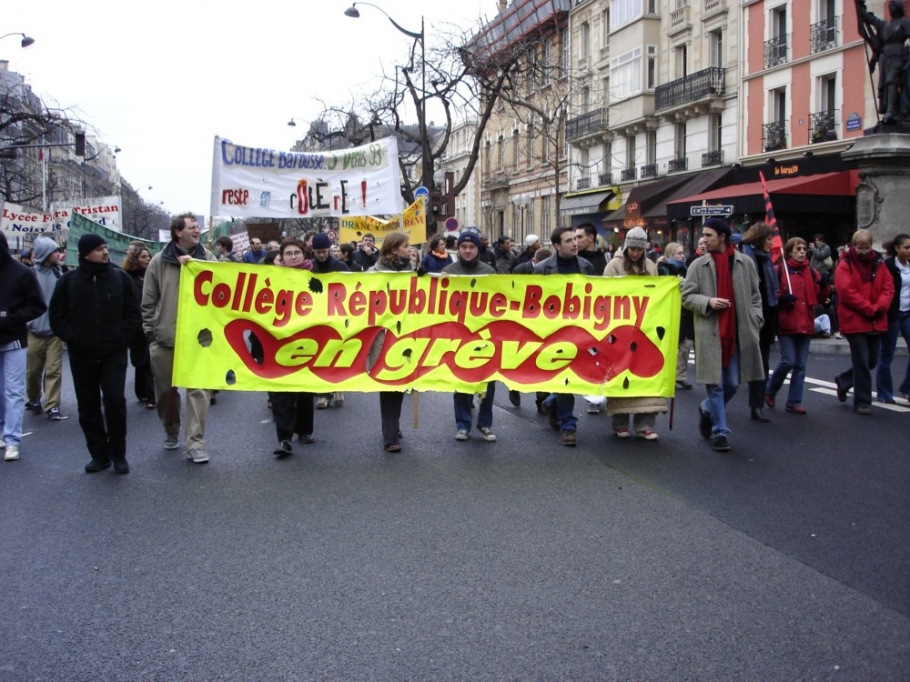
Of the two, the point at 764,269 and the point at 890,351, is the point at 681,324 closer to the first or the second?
the point at 890,351

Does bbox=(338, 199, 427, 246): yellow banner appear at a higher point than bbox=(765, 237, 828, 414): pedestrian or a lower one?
higher

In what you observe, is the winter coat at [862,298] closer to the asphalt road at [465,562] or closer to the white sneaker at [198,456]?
the asphalt road at [465,562]

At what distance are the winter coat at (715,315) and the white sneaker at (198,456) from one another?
3981mm

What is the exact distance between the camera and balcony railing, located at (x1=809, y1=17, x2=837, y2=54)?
2939 centimetres

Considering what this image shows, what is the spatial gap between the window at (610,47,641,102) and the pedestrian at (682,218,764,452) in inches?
1327

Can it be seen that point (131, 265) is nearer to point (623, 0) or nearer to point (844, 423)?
point (844, 423)

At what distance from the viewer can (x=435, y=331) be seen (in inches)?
318

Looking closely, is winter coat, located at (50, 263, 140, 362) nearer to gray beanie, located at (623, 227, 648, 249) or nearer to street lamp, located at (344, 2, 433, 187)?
gray beanie, located at (623, 227, 648, 249)

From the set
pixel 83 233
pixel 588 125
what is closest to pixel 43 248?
pixel 83 233

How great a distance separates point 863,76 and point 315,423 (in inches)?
963

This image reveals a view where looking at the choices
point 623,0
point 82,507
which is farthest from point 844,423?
point 623,0

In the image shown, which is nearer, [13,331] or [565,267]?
[13,331]

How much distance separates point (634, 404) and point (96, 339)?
4356 millimetres

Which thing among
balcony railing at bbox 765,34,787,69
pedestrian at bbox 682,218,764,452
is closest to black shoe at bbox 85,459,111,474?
pedestrian at bbox 682,218,764,452
